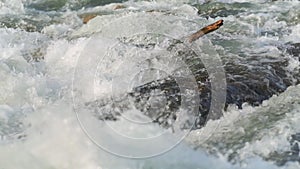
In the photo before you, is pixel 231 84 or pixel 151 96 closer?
pixel 151 96

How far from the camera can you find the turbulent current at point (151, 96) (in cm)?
463

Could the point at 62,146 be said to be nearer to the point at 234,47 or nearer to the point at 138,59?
the point at 138,59

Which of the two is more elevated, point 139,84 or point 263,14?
point 139,84

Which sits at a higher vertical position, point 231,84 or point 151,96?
point 151,96

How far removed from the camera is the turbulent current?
15.2 ft

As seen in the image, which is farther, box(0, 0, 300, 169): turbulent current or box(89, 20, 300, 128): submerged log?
box(89, 20, 300, 128): submerged log

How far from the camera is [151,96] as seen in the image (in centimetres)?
545

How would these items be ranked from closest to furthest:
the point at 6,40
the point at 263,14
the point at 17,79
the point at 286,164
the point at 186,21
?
1. the point at 286,164
2. the point at 17,79
3. the point at 6,40
4. the point at 186,21
5. the point at 263,14

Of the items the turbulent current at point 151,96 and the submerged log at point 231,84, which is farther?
the submerged log at point 231,84

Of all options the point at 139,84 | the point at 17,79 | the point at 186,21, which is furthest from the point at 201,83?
the point at 186,21

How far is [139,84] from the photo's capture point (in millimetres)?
5812

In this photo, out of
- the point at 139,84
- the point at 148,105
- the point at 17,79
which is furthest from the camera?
the point at 17,79

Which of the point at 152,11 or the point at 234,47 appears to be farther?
the point at 152,11

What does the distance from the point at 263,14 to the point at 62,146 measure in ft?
19.9
